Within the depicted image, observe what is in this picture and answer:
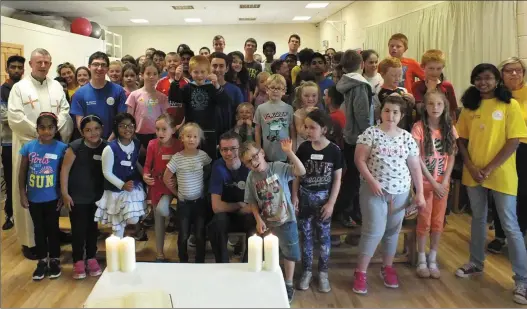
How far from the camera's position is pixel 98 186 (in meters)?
2.84

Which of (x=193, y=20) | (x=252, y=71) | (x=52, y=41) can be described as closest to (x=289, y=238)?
(x=252, y=71)

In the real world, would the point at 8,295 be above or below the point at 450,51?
below

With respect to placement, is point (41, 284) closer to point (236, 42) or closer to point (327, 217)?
point (327, 217)

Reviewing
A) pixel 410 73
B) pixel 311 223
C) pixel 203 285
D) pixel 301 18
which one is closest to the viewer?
pixel 203 285

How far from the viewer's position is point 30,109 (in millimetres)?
3104

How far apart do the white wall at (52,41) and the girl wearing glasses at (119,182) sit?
5218mm

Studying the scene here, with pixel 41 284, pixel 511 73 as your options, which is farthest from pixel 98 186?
pixel 511 73

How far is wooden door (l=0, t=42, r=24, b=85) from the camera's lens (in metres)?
6.28

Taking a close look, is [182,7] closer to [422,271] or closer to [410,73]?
[410,73]

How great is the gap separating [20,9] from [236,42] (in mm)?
5696

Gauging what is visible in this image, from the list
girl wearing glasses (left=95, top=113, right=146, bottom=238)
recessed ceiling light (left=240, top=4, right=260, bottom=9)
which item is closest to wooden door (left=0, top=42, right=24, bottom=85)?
girl wearing glasses (left=95, top=113, right=146, bottom=238)

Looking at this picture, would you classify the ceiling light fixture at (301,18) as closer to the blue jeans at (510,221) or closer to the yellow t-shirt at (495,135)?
the yellow t-shirt at (495,135)

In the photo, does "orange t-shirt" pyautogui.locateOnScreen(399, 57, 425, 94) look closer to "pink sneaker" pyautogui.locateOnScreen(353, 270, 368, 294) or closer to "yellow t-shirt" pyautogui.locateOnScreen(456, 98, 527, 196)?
"yellow t-shirt" pyautogui.locateOnScreen(456, 98, 527, 196)

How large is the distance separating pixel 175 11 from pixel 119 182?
8.27 m
